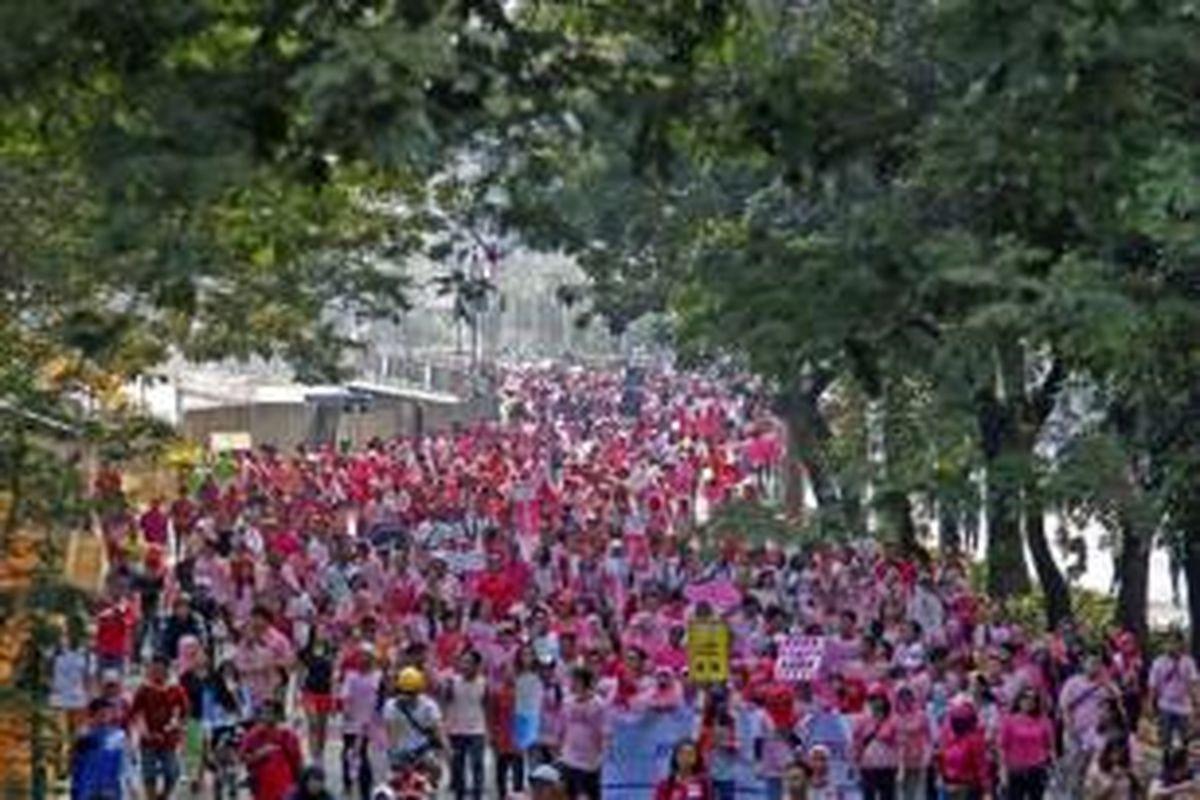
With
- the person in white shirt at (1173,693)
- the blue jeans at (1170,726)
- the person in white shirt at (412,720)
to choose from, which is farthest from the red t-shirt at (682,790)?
the person in white shirt at (1173,693)

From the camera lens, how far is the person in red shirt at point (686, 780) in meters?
17.1

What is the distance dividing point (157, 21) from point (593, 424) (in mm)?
67053

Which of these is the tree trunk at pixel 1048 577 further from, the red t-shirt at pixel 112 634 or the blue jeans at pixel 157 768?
the blue jeans at pixel 157 768

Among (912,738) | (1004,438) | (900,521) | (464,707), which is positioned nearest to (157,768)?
(464,707)

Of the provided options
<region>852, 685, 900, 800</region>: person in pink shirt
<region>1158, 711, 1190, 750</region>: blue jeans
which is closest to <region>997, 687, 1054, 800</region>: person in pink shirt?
<region>852, 685, 900, 800</region>: person in pink shirt

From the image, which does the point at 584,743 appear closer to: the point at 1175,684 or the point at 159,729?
the point at 159,729

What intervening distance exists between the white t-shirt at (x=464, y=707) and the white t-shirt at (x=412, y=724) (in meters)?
1.12

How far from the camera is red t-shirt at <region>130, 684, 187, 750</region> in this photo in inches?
841

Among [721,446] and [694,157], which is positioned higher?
[721,446]

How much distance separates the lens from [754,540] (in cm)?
3569

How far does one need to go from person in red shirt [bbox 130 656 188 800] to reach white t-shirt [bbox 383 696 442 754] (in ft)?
5.59

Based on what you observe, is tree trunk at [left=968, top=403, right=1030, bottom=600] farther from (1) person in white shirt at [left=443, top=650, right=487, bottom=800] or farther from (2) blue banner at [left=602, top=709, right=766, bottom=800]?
(2) blue banner at [left=602, top=709, right=766, bottom=800]

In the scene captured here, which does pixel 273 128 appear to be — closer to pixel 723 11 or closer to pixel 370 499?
pixel 723 11

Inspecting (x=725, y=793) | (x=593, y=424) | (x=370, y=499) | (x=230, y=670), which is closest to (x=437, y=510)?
(x=370, y=499)
